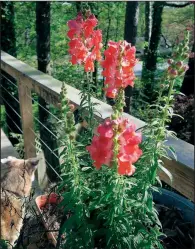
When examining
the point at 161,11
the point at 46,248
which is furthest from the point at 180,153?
the point at 161,11

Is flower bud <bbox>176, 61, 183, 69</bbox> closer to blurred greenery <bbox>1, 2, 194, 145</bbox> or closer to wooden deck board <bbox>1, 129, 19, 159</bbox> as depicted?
wooden deck board <bbox>1, 129, 19, 159</bbox>

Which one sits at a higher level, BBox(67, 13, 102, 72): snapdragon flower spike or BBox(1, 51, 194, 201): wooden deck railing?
BBox(67, 13, 102, 72): snapdragon flower spike

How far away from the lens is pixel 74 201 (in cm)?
127

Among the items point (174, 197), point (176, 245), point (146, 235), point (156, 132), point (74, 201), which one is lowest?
point (176, 245)

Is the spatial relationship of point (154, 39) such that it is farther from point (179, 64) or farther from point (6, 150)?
point (179, 64)

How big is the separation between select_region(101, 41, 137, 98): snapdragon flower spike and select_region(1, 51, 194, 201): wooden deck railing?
0.28 metres

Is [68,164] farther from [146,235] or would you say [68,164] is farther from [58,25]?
[58,25]

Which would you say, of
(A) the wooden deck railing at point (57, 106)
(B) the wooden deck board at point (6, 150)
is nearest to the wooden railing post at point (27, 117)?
(A) the wooden deck railing at point (57, 106)

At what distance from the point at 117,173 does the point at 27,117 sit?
6.93 ft

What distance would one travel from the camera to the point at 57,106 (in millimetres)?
1917

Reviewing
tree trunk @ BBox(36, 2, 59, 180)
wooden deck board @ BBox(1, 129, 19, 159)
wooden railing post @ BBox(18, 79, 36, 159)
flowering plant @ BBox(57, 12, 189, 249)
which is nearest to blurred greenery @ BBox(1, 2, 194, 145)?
tree trunk @ BBox(36, 2, 59, 180)

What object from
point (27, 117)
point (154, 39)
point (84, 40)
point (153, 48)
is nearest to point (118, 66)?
point (84, 40)

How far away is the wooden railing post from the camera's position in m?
2.96

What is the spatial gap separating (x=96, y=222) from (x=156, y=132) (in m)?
0.42
